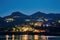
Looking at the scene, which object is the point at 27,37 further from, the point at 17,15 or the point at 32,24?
the point at 17,15

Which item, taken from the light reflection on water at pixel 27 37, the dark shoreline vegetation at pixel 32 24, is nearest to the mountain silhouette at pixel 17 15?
the dark shoreline vegetation at pixel 32 24

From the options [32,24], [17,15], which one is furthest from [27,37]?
[17,15]

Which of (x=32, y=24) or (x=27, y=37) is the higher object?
(x=32, y=24)

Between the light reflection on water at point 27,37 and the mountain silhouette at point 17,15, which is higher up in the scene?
the mountain silhouette at point 17,15

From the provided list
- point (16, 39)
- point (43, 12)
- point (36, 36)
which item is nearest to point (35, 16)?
point (43, 12)

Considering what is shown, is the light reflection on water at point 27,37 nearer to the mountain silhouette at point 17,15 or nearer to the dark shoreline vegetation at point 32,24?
the dark shoreline vegetation at point 32,24

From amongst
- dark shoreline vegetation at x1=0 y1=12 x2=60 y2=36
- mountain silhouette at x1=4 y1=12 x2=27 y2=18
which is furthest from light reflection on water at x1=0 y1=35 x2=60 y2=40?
mountain silhouette at x1=4 y1=12 x2=27 y2=18

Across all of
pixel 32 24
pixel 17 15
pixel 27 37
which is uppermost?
pixel 17 15

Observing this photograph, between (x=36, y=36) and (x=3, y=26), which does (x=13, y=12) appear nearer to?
(x=3, y=26)
